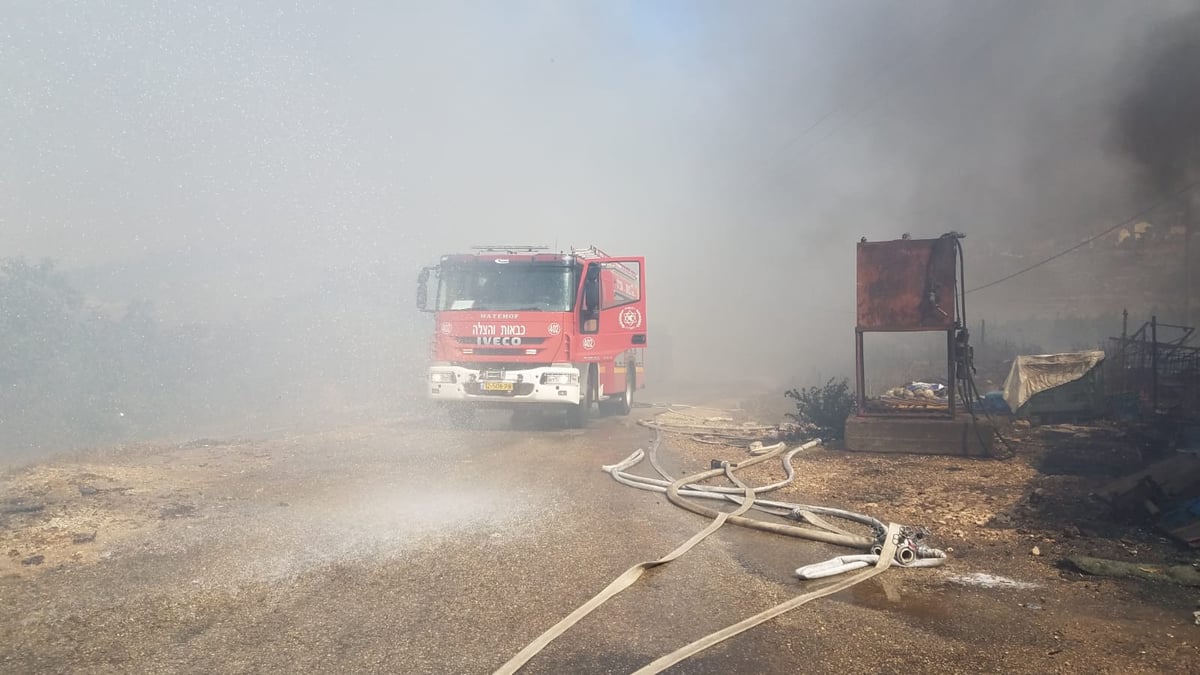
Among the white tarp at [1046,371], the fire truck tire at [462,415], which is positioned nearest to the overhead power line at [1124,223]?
the white tarp at [1046,371]

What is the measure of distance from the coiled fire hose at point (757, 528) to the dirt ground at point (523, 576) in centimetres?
7

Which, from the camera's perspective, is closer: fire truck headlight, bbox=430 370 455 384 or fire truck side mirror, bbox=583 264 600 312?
fire truck headlight, bbox=430 370 455 384

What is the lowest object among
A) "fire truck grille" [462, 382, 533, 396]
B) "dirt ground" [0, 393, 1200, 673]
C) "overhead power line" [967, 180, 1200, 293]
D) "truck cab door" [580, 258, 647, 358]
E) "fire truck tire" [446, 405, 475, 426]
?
"dirt ground" [0, 393, 1200, 673]

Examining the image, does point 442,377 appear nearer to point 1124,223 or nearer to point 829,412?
point 829,412

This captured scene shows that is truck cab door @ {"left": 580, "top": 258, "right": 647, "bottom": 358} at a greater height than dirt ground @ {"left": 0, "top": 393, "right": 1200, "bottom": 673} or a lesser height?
greater

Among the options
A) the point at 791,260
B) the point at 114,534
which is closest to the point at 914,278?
the point at 114,534

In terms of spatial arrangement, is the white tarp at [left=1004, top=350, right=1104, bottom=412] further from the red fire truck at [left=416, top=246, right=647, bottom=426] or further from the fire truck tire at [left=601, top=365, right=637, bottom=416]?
Answer: the fire truck tire at [left=601, top=365, right=637, bottom=416]

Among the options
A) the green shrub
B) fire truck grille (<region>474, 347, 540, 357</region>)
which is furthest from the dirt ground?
fire truck grille (<region>474, 347, 540, 357</region>)

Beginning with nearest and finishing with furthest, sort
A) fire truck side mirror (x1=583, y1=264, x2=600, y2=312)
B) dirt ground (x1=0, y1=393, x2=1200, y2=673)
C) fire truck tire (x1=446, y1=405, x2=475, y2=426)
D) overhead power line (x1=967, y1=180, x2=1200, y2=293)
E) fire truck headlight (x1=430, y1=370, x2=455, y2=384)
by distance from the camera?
dirt ground (x1=0, y1=393, x2=1200, y2=673) → fire truck headlight (x1=430, y1=370, x2=455, y2=384) → fire truck side mirror (x1=583, y1=264, x2=600, y2=312) → fire truck tire (x1=446, y1=405, x2=475, y2=426) → overhead power line (x1=967, y1=180, x2=1200, y2=293)

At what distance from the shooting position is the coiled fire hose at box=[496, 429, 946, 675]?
3.30m

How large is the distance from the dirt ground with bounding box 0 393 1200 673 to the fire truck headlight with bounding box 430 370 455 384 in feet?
10.5

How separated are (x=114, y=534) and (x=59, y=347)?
1056cm

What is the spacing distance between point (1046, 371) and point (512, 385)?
25.7 feet

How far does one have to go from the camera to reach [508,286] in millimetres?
11039
